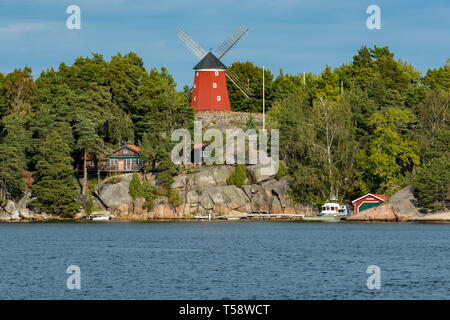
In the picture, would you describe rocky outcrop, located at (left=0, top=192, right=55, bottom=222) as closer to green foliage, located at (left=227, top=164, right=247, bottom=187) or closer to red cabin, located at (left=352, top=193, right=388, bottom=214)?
green foliage, located at (left=227, top=164, right=247, bottom=187)

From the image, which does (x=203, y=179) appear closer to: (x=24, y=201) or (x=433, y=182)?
(x=24, y=201)

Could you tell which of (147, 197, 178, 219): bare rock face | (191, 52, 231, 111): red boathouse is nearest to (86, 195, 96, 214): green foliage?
(147, 197, 178, 219): bare rock face

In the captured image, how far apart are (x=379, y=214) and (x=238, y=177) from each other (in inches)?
681

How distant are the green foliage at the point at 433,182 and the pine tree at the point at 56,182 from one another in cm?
3943

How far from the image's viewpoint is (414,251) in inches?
2233

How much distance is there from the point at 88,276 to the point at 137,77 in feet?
229

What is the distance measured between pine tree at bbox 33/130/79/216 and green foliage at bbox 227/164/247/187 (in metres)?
18.6

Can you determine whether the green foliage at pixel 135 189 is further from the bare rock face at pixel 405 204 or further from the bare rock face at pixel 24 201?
the bare rock face at pixel 405 204

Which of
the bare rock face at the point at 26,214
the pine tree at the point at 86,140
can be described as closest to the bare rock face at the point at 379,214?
the pine tree at the point at 86,140

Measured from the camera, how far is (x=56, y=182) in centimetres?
8844

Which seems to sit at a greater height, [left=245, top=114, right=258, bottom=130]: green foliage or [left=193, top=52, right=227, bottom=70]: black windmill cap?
[left=193, top=52, right=227, bottom=70]: black windmill cap

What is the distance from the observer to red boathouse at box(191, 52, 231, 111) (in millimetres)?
106562

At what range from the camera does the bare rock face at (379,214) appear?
286ft
